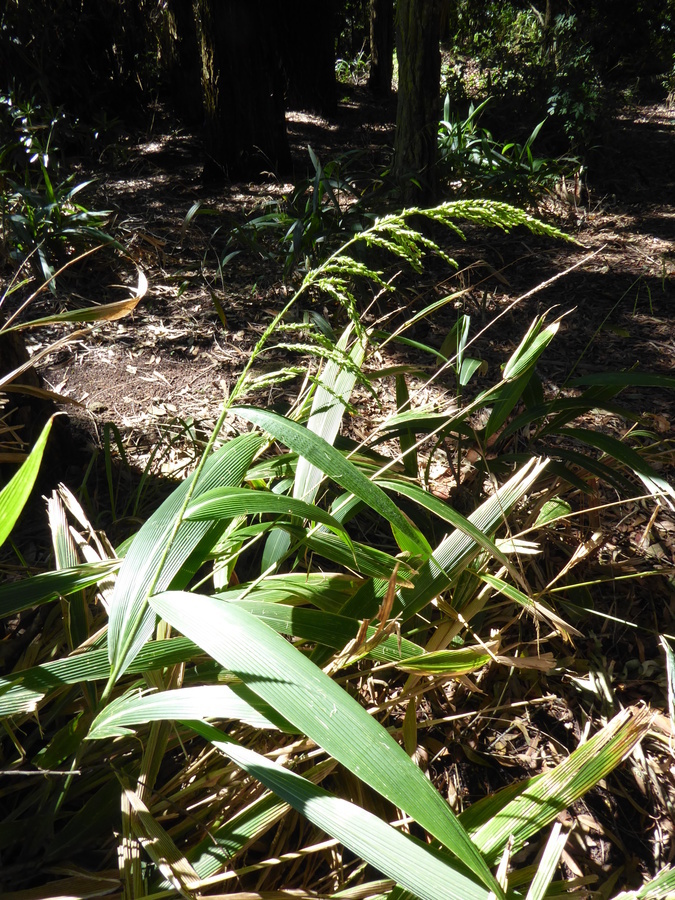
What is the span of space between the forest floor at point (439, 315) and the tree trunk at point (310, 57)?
58.0 inches

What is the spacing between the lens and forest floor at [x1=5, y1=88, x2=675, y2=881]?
153cm

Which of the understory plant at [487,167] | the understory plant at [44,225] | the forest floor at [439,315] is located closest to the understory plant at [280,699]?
the forest floor at [439,315]

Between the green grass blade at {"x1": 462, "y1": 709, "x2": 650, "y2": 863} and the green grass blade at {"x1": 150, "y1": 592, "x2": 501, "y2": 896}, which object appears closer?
the green grass blade at {"x1": 150, "y1": 592, "x2": 501, "y2": 896}

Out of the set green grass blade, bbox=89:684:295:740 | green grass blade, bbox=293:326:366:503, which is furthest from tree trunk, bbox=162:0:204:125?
green grass blade, bbox=89:684:295:740

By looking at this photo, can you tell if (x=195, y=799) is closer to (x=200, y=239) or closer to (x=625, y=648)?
(x=625, y=648)

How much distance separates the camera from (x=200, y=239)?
11.0ft

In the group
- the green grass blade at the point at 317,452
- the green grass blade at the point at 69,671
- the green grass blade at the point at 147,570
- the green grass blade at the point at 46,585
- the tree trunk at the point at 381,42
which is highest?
the tree trunk at the point at 381,42

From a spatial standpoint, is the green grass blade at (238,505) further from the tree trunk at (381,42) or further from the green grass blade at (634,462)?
the tree trunk at (381,42)

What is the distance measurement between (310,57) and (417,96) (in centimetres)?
289

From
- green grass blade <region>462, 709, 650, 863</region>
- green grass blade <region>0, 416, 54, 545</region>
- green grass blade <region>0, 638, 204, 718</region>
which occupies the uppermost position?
green grass blade <region>0, 416, 54, 545</region>

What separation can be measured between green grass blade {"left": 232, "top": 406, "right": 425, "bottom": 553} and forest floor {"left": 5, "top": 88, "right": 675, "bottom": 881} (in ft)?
1.88

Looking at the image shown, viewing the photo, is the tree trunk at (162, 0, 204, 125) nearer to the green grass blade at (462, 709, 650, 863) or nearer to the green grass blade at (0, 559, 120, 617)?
the green grass blade at (0, 559, 120, 617)

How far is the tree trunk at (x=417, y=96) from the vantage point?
290 centimetres

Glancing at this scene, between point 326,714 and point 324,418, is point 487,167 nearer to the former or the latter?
point 324,418
